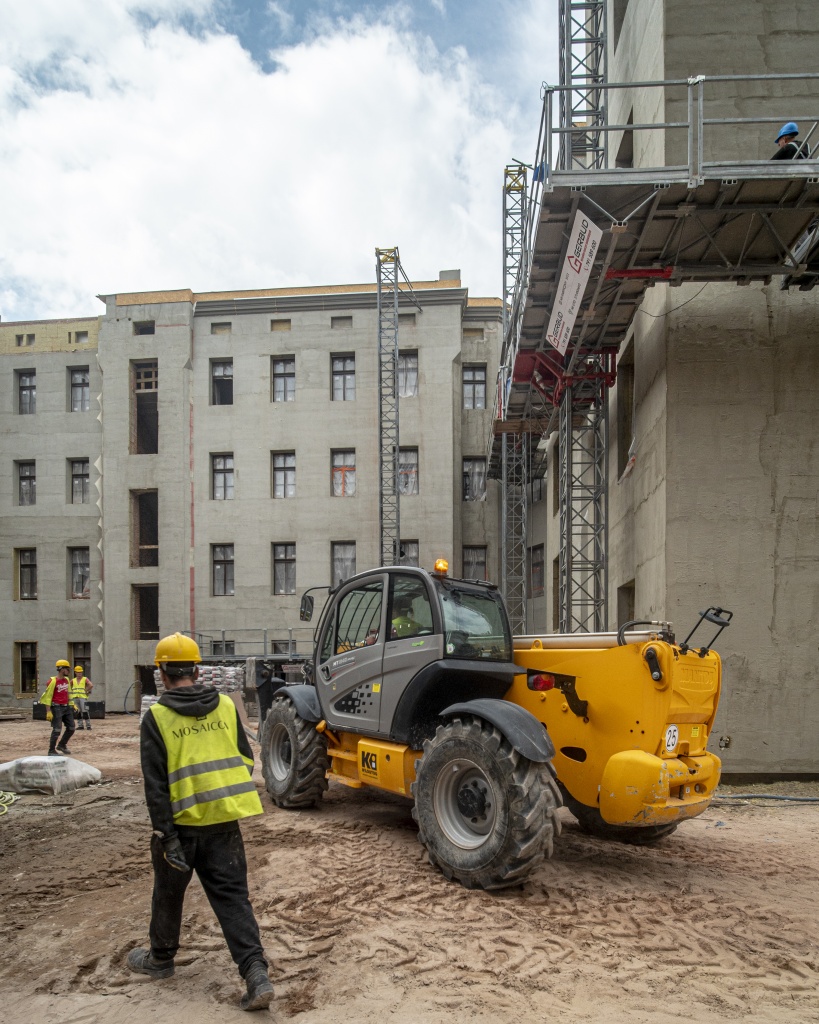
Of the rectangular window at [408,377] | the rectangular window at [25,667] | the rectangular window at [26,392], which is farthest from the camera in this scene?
the rectangular window at [26,392]

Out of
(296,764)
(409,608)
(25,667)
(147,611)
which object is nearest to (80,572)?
(147,611)

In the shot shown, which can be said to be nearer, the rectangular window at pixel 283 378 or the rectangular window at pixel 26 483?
the rectangular window at pixel 283 378

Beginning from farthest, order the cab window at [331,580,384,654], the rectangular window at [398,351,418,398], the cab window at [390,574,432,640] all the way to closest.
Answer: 1. the rectangular window at [398,351,418,398]
2. the cab window at [331,580,384,654]
3. the cab window at [390,574,432,640]

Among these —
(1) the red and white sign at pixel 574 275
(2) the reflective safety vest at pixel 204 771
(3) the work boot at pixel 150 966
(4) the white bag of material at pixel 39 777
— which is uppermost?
(1) the red and white sign at pixel 574 275

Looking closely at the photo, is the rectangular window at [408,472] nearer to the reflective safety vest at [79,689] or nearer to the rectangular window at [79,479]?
the rectangular window at [79,479]

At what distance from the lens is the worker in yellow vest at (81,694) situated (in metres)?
21.7

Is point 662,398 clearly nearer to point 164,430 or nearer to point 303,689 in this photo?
point 303,689

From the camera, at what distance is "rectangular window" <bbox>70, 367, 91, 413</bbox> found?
33906 millimetres

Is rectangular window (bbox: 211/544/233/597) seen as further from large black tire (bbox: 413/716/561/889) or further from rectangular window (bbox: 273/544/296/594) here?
large black tire (bbox: 413/716/561/889)

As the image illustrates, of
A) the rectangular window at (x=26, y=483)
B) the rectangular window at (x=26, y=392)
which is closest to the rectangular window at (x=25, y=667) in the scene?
the rectangular window at (x=26, y=483)

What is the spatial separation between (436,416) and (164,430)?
1015 cm

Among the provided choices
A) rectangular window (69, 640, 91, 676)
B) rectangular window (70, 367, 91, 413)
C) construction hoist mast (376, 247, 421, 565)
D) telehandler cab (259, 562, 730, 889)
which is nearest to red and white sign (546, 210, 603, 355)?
telehandler cab (259, 562, 730, 889)

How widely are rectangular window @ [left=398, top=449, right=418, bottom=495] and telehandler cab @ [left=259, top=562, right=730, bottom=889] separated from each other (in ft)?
73.2

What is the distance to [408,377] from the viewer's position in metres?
31.8
